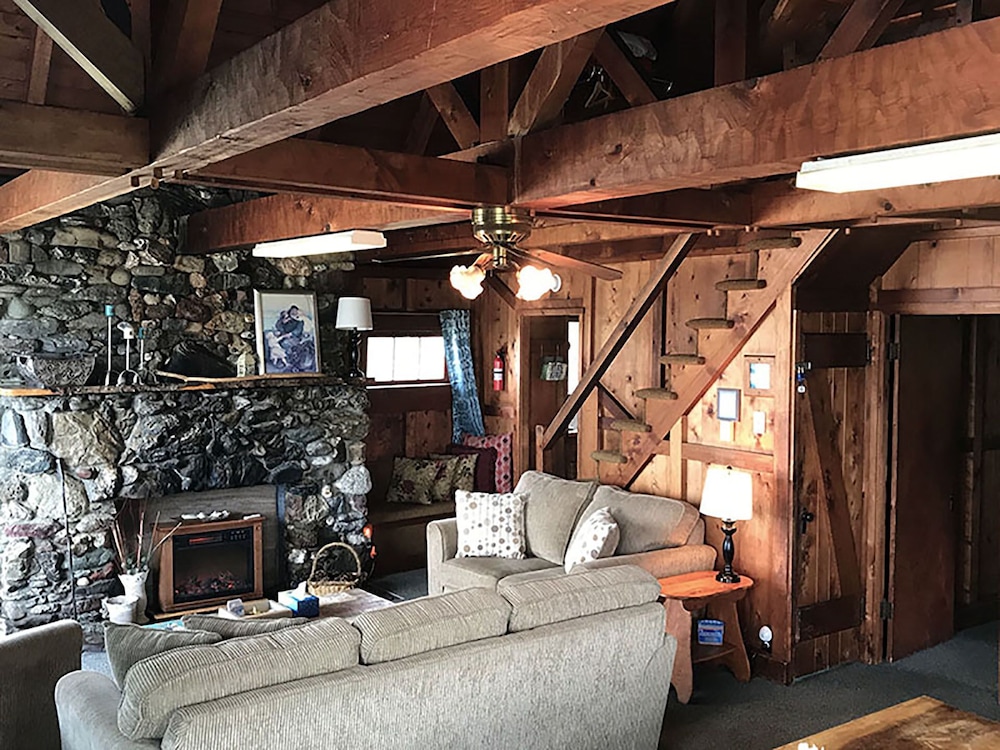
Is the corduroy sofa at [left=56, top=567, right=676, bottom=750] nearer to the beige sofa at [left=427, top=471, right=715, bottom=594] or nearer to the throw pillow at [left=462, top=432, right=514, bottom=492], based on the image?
the beige sofa at [left=427, top=471, right=715, bottom=594]

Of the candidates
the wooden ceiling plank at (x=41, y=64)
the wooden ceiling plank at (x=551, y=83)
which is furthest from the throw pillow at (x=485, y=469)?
the wooden ceiling plank at (x=41, y=64)

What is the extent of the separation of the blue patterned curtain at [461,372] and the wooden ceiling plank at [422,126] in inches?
135

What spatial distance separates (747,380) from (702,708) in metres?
1.90

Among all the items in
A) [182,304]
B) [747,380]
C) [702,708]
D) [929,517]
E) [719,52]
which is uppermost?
[719,52]

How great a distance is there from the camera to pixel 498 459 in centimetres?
836

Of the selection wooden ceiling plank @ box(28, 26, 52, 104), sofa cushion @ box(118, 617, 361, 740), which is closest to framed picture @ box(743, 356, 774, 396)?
sofa cushion @ box(118, 617, 361, 740)

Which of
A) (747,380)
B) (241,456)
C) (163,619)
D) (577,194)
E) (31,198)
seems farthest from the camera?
(241,456)

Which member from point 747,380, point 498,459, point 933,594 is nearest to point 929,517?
point 933,594

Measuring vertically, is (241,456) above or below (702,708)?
above

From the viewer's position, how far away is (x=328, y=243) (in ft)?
15.0

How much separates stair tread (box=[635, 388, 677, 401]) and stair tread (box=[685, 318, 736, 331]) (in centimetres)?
48

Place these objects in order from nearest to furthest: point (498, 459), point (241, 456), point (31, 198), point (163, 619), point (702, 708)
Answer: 1. point (31, 198)
2. point (702, 708)
3. point (163, 619)
4. point (241, 456)
5. point (498, 459)

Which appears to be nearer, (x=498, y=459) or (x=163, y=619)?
(x=163, y=619)

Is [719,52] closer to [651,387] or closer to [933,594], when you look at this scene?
[651,387]
